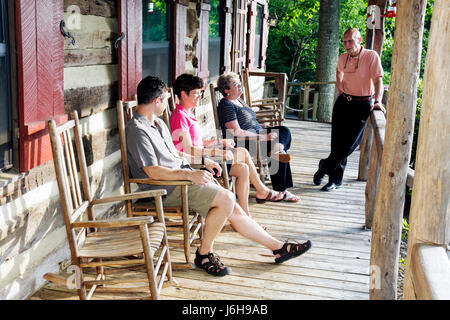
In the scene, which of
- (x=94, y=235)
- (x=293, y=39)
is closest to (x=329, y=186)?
(x=94, y=235)

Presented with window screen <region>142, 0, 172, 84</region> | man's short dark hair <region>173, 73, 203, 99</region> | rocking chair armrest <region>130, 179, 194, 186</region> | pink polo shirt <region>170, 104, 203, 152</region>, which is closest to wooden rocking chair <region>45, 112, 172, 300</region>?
rocking chair armrest <region>130, 179, 194, 186</region>

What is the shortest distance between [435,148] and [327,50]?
32.3 feet

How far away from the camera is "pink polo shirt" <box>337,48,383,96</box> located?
4883 millimetres

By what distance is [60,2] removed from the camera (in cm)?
262

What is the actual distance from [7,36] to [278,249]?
1.94 metres

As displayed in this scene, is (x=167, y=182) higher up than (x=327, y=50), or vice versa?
(x=327, y=50)

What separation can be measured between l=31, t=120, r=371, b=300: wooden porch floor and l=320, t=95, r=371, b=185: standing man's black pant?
1.29 feet

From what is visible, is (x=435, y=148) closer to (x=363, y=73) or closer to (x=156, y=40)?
(x=156, y=40)

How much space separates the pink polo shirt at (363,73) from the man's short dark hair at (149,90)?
2.38 meters

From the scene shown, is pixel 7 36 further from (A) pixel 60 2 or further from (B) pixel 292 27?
(B) pixel 292 27

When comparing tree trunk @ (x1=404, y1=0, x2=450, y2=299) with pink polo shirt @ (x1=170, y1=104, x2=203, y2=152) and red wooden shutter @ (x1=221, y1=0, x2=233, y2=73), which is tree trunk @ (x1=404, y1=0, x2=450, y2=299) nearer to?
pink polo shirt @ (x1=170, y1=104, x2=203, y2=152)

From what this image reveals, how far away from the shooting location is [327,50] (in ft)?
37.8

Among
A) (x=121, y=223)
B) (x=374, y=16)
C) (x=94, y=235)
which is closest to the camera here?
(x=121, y=223)

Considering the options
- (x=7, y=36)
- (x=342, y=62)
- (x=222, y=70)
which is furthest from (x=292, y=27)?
(x=7, y=36)
